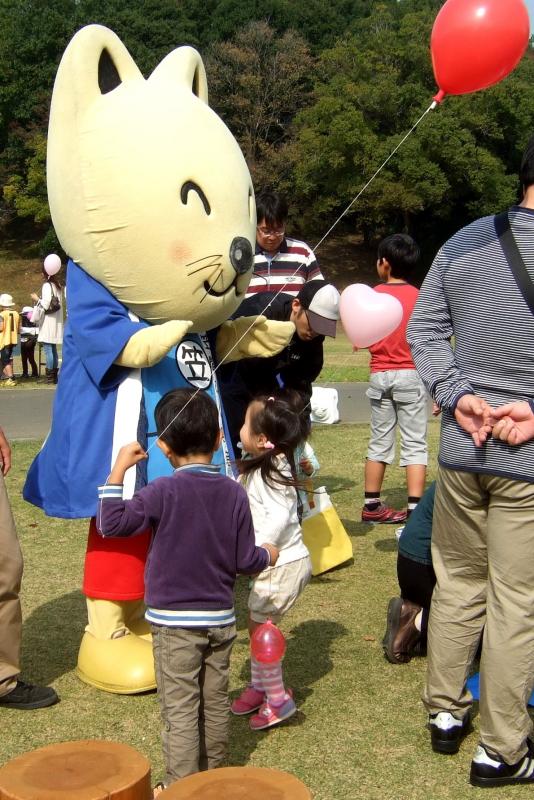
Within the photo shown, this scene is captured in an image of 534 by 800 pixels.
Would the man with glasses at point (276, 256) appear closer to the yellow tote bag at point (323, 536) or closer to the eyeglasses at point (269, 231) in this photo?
the eyeglasses at point (269, 231)

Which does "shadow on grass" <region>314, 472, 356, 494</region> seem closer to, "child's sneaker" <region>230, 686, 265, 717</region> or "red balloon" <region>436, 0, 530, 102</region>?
"child's sneaker" <region>230, 686, 265, 717</region>

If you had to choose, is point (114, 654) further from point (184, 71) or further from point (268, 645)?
point (184, 71)

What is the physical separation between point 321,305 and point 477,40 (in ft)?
5.34

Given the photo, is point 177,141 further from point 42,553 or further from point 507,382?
point 42,553

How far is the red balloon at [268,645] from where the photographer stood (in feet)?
11.7

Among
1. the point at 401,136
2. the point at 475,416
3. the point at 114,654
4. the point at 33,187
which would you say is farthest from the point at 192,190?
the point at 33,187

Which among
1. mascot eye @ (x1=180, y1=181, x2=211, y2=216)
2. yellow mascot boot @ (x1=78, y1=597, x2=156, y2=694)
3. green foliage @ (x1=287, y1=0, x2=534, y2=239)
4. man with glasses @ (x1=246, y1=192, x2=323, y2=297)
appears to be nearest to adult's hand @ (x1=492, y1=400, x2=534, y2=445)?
mascot eye @ (x1=180, y1=181, x2=211, y2=216)

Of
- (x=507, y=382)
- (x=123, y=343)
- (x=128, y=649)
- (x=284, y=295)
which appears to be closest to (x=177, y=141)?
(x=123, y=343)

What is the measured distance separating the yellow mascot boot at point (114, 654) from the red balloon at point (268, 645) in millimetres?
618

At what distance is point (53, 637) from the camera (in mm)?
4613

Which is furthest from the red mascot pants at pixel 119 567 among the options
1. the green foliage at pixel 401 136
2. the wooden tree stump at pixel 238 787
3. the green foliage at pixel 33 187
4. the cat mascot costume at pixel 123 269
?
the green foliage at pixel 33 187

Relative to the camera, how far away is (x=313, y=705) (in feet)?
12.7

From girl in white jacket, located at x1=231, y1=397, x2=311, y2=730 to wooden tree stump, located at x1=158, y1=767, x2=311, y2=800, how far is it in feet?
3.80

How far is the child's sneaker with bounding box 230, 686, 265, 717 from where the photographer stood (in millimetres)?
3787
